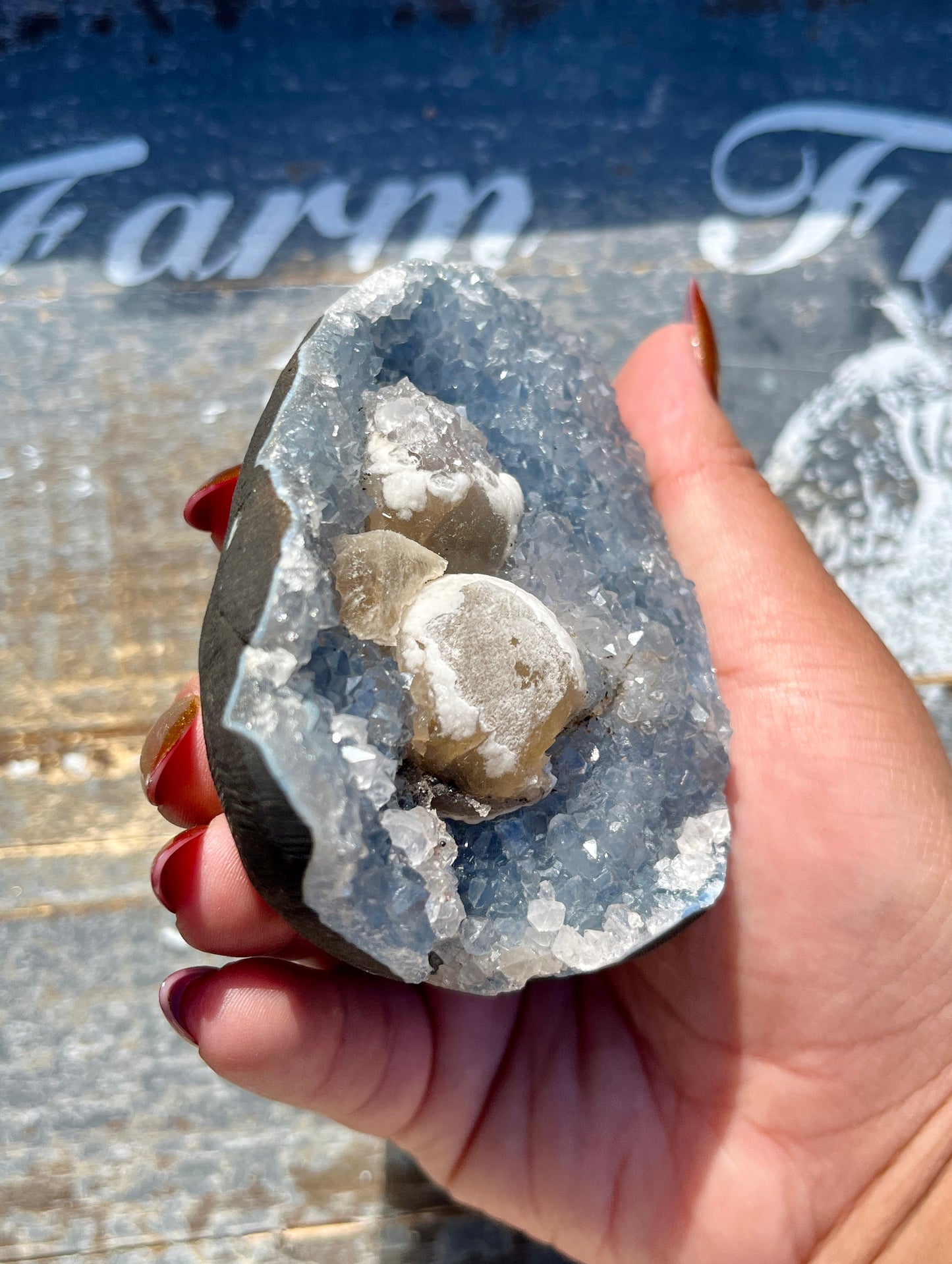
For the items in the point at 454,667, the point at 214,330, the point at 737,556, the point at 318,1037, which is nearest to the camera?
the point at 454,667

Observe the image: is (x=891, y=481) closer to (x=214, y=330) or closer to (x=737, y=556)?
(x=737, y=556)

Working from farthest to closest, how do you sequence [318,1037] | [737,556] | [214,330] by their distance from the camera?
[214,330], [737,556], [318,1037]

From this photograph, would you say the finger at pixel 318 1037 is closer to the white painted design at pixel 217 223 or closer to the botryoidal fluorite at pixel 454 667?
the botryoidal fluorite at pixel 454 667

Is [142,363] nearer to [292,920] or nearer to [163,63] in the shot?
[163,63]

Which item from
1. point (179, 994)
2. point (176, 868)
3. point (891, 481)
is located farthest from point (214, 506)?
point (891, 481)

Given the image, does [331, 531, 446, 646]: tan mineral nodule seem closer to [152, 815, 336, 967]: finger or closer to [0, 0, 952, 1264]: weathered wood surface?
[152, 815, 336, 967]: finger

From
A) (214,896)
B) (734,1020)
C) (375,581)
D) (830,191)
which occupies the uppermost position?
(375,581)

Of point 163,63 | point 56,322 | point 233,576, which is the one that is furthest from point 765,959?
point 163,63
